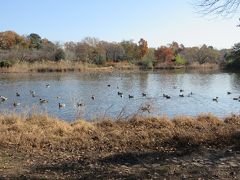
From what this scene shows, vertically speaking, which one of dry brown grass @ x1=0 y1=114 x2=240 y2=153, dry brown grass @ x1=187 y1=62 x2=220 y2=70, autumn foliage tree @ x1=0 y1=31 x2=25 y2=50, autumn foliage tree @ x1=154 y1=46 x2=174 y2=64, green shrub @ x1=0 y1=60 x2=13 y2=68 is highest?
autumn foliage tree @ x1=0 y1=31 x2=25 y2=50

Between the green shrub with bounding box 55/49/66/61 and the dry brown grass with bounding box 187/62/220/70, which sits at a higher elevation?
the green shrub with bounding box 55/49/66/61

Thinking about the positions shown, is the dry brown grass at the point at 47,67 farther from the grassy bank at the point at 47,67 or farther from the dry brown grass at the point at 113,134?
the dry brown grass at the point at 113,134

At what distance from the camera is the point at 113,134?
10.2 m

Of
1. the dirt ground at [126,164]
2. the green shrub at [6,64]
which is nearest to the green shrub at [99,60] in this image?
the green shrub at [6,64]

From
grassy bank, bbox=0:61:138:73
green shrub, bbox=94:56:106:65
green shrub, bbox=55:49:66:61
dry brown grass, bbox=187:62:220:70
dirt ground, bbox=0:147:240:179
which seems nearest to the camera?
dirt ground, bbox=0:147:240:179

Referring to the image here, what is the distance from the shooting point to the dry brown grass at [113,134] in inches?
360

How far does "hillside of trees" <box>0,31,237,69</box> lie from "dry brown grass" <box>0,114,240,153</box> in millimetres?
61119

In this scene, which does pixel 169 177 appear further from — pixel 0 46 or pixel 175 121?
pixel 0 46

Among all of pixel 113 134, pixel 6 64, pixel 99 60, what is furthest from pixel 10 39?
pixel 113 134

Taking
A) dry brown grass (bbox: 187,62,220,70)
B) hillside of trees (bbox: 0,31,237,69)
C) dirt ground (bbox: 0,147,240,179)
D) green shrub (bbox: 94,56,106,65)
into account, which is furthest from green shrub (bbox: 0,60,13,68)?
dirt ground (bbox: 0,147,240,179)

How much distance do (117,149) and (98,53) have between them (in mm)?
78530

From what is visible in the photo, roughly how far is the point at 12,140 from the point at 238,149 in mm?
5007

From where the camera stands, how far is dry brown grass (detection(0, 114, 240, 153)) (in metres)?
9.16

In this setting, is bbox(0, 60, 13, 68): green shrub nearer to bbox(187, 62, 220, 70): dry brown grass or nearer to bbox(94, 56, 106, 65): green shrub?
bbox(94, 56, 106, 65): green shrub
